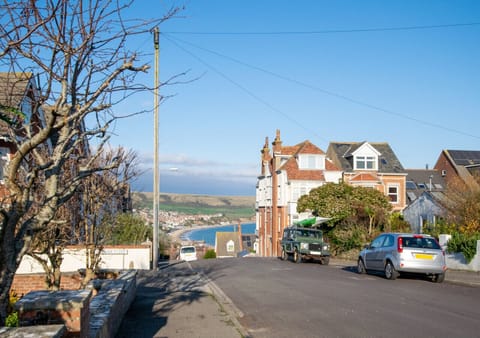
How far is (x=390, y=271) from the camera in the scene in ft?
64.1

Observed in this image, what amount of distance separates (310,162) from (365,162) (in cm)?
538

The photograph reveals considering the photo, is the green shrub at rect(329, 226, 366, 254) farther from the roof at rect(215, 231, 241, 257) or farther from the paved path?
the roof at rect(215, 231, 241, 257)

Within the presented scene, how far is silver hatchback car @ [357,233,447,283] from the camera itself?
18.6 metres

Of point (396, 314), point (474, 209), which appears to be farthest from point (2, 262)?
point (474, 209)

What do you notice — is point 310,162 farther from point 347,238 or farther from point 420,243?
point 420,243

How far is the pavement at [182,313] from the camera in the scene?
9.46 meters

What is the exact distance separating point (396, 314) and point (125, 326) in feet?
18.2

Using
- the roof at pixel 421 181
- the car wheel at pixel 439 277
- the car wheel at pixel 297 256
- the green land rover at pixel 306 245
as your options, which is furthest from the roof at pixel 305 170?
the car wheel at pixel 439 277

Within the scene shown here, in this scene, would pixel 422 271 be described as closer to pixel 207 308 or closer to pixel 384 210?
pixel 207 308

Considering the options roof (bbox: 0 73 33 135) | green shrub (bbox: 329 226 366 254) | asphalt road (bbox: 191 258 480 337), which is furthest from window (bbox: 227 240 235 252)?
roof (bbox: 0 73 33 135)

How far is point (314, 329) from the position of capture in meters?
10.1

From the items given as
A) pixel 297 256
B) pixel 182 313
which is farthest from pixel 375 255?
pixel 182 313

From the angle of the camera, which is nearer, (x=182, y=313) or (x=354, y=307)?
(x=182, y=313)

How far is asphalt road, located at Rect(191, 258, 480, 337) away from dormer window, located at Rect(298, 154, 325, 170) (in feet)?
104
